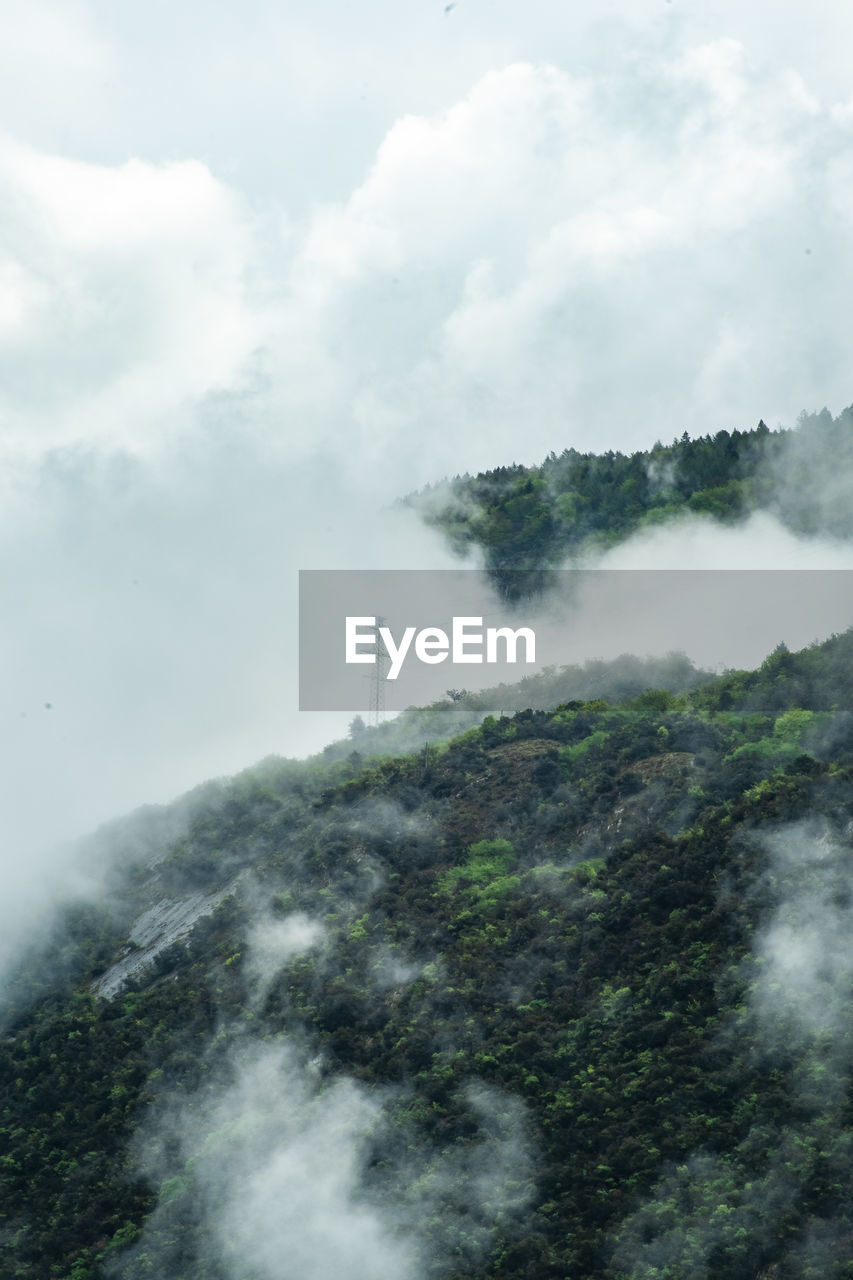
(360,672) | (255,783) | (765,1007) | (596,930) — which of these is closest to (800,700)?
(596,930)

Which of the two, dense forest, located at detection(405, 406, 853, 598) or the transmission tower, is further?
dense forest, located at detection(405, 406, 853, 598)

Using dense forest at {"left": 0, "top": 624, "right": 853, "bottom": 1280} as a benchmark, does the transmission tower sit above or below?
above

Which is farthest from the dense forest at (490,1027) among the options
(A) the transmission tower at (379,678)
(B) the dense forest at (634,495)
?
(B) the dense forest at (634,495)

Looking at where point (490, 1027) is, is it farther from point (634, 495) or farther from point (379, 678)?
point (634, 495)

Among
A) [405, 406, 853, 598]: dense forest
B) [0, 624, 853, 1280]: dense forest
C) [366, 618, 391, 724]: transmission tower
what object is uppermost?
[405, 406, 853, 598]: dense forest

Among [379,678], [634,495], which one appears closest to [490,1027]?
[379,678]

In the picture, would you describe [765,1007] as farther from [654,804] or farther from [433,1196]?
[654,804]

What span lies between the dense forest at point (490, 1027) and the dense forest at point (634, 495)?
866 inches

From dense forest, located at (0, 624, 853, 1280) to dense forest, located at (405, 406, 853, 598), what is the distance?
72.2 ft

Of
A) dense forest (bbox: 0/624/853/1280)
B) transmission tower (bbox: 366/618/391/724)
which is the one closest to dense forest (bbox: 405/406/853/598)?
transmission tower (bbox: 366/618/391/724)

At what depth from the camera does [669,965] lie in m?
36.9

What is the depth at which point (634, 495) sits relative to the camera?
266 feet

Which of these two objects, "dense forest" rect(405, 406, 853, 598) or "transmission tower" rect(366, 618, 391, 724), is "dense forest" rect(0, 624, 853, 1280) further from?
"dense forest" rect(405, 406, 853, 598)

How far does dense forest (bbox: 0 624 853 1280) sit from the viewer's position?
31031mm
